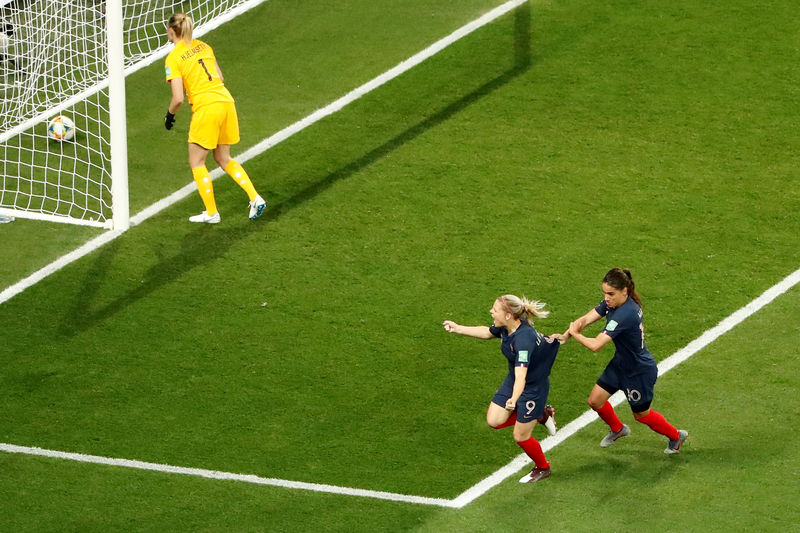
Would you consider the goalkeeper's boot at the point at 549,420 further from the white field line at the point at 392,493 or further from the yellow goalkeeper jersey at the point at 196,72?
the yellow goalkeeper jersey at the point at 196,72

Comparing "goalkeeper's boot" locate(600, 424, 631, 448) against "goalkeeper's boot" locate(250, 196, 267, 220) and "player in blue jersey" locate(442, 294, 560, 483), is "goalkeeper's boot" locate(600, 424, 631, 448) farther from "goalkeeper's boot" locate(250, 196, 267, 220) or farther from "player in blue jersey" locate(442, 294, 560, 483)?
"goalkeeper's boot" locate(250, 196, 267, 220)

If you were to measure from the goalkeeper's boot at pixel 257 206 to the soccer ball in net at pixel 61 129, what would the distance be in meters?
2.73

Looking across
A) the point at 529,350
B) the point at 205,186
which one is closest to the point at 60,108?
the point at 205,186

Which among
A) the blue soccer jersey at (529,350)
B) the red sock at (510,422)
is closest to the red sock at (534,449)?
the red sock at (510,422)

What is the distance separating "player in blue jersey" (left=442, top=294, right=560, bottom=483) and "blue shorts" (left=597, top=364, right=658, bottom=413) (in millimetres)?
605

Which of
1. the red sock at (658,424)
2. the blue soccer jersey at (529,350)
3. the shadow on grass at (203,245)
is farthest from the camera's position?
the shadow on grass at (203,245)

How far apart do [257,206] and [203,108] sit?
1.15 m

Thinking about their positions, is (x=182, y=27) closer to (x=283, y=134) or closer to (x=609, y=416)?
(x=283, y=134)

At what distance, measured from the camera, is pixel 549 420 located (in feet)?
33.2

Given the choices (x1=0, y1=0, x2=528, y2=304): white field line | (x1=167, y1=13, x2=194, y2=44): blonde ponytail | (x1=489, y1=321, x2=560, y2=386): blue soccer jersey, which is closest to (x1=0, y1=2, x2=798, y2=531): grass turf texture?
(x1=0, y1=0, x2=528, y2=304): white field line

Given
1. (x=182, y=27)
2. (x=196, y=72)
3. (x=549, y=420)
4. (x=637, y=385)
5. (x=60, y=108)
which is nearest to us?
(x=637, y=385)

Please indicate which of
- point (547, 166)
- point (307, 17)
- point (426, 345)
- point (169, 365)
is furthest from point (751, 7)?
point (169, 365)

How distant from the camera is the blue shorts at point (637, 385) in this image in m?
9.62

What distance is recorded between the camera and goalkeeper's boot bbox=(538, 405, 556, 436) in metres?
10.0
